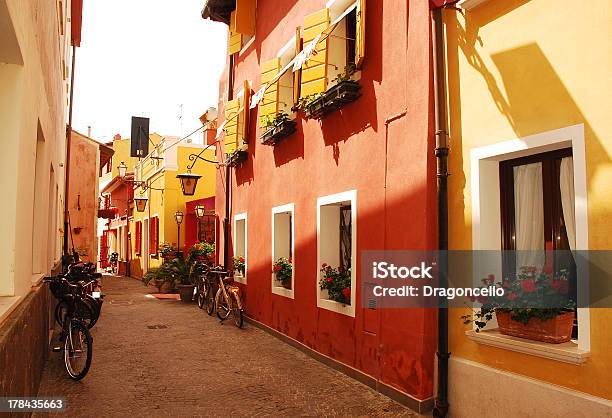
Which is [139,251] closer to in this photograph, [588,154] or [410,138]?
[410,138]

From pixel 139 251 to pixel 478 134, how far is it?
22347 millimetres

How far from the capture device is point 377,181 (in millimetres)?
6273

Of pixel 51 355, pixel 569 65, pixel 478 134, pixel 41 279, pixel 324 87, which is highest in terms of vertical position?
pixel 324 87

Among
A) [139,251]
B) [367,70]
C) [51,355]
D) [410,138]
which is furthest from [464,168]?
[139,251]

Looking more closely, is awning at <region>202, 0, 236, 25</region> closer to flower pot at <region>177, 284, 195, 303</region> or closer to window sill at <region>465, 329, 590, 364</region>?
flower pot at <region>177, 284, 195, 303</region>

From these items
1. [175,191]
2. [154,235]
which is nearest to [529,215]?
[175,191]

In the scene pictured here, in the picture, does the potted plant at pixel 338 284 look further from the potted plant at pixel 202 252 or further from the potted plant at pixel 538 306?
the potted plant at pixel 202 252

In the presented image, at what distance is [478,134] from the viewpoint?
4.95m

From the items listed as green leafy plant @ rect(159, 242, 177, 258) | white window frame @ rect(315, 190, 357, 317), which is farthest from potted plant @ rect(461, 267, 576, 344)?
green leafy plant @ rect(159, 242, 177, 258)

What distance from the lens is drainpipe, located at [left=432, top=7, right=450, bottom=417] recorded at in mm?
5078

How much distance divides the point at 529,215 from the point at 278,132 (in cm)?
520

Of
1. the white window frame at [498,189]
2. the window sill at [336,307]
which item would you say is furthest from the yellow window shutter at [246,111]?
the white window frame at [498,189]

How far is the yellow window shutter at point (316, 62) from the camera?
7172 mm

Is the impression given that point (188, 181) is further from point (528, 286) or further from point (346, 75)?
point (528, 286)
